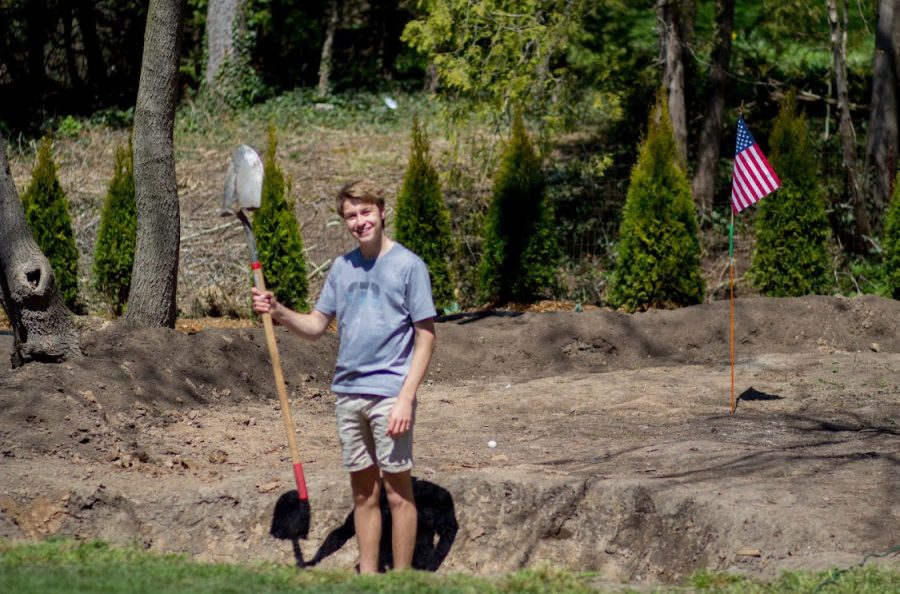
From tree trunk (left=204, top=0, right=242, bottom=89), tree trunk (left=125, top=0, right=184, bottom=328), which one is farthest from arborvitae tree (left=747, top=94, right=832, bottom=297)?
tree trunk (left=204, top=0, right=242, bottom=89)

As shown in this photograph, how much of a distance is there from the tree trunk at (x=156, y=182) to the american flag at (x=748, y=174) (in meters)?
4.77

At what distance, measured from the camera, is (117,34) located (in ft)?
79.7

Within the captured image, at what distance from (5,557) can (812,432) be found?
5.37 meters

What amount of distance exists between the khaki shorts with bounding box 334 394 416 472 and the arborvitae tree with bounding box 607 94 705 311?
809 centimetres

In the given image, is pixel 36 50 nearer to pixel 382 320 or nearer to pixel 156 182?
pixel 156 182

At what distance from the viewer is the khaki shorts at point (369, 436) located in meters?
5.21

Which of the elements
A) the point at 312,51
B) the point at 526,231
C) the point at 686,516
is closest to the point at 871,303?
the point at 526,231

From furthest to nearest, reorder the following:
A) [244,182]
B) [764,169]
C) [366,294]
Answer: [764,169] < [244,182] < [366,294]

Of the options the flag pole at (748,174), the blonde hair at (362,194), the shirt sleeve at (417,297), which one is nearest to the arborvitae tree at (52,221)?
the flag pole at (748,174)

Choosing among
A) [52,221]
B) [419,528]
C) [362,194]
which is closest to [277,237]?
[52,221]

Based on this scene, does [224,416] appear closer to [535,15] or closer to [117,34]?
[535,15]

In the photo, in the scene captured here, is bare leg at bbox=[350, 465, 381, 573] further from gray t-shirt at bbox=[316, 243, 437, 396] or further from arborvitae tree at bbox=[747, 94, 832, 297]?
arborvitae tree at bbox=[747, 94, 832, 297]

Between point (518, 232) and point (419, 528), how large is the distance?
722 cm

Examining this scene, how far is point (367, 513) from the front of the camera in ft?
18.3
